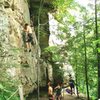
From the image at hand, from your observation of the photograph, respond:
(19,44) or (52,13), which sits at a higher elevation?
(52,13)

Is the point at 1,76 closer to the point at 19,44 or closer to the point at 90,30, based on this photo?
the point at 19,44

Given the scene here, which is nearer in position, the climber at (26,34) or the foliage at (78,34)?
the climber at (26,34)

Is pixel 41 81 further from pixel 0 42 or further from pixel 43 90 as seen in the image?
pixel 0 42

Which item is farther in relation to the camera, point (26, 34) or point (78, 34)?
point (78, 34)

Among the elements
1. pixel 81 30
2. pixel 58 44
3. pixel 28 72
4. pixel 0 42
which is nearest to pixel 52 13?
pixel 58 44

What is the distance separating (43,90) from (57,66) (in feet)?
14.6

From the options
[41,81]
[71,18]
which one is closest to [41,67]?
[41,81]

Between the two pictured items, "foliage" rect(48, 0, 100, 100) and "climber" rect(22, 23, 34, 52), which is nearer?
"climber" rect(22, 23, 34, 52)

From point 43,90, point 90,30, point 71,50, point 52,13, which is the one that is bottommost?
point 43,90

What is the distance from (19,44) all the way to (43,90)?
354 inches

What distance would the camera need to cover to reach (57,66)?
27.6m

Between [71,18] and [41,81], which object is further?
[41,81]

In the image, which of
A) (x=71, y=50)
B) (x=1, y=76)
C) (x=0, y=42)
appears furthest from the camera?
(x=71, y=50)

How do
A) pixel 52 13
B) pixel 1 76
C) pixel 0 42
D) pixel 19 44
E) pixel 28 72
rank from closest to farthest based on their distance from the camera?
pixel 1 76 → pixel 0 42 → pixel 19 44 → pixel 28 72 → pixel 52 13
